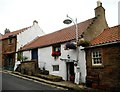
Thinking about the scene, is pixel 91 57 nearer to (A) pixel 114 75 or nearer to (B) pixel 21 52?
(A) pixel 114 75

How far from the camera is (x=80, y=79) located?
62.1 ft

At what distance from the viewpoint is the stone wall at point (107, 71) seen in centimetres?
1537

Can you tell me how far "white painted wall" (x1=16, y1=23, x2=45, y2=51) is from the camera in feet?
103

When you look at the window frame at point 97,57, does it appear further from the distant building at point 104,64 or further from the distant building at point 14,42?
the distant building at point 14,42

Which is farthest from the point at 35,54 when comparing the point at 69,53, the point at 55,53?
the point at 69,53

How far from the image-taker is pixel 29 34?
33000mm

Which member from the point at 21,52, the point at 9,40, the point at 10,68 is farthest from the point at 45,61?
the point at 9,40

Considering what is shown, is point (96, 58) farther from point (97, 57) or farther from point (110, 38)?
point (110, 38)

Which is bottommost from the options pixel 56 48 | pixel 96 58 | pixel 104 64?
pixel 104 64

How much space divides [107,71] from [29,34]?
19820 millimetres

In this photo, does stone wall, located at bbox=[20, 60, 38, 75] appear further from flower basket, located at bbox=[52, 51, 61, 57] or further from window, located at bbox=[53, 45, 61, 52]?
window, located at bbox=[53, 45, 61, 52]

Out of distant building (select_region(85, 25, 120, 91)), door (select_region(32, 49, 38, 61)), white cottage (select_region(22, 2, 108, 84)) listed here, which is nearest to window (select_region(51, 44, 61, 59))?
white cottage (select_region(22, 2, 108, 84))

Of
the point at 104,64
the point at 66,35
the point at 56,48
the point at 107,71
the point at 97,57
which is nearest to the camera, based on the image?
the point at 107,71

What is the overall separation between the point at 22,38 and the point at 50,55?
9.82 meters
